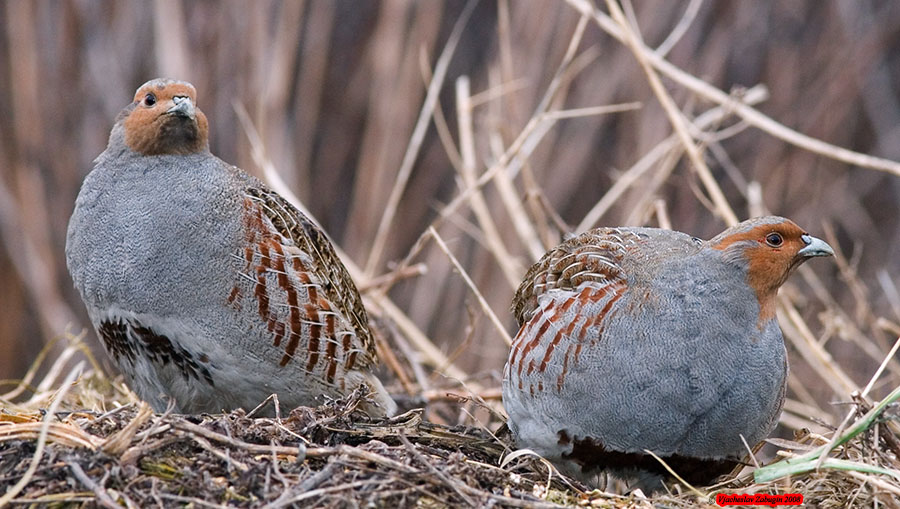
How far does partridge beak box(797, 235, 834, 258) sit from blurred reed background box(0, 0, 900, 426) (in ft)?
7.34

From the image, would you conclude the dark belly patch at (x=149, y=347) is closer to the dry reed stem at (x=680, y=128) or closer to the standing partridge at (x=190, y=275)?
the standing partridge at (x=190, y=275)

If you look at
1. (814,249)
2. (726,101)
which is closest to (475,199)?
(726,101)

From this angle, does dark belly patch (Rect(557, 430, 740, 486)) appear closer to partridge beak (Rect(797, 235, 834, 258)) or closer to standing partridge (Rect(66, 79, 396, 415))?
partridge beak (Rect(797, 235, 834, 258))

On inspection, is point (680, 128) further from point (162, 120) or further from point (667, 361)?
point (162, 120)

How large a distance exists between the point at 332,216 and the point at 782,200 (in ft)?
10.7

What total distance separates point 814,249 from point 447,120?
443cm

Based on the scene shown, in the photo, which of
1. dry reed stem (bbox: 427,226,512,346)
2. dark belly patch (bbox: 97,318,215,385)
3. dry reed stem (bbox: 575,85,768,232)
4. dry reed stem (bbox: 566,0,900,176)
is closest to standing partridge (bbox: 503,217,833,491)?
dry reed stem (bbox: 427,226,512,346)

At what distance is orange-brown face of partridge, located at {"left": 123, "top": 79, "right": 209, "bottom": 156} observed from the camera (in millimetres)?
4164

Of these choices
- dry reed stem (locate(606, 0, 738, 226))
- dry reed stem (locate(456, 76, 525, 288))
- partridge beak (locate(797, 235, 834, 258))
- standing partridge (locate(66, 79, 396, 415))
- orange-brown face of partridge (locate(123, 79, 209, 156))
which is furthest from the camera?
dry reed stem (locate(456, 76, 525, 288))

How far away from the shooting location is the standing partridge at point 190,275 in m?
4.05

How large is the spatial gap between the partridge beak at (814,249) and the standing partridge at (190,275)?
1.91 metres

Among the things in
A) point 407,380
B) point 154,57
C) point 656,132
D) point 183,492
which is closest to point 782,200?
point 656,132

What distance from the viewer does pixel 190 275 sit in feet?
13.3

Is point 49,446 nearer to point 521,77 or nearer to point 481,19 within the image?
point 521,77
